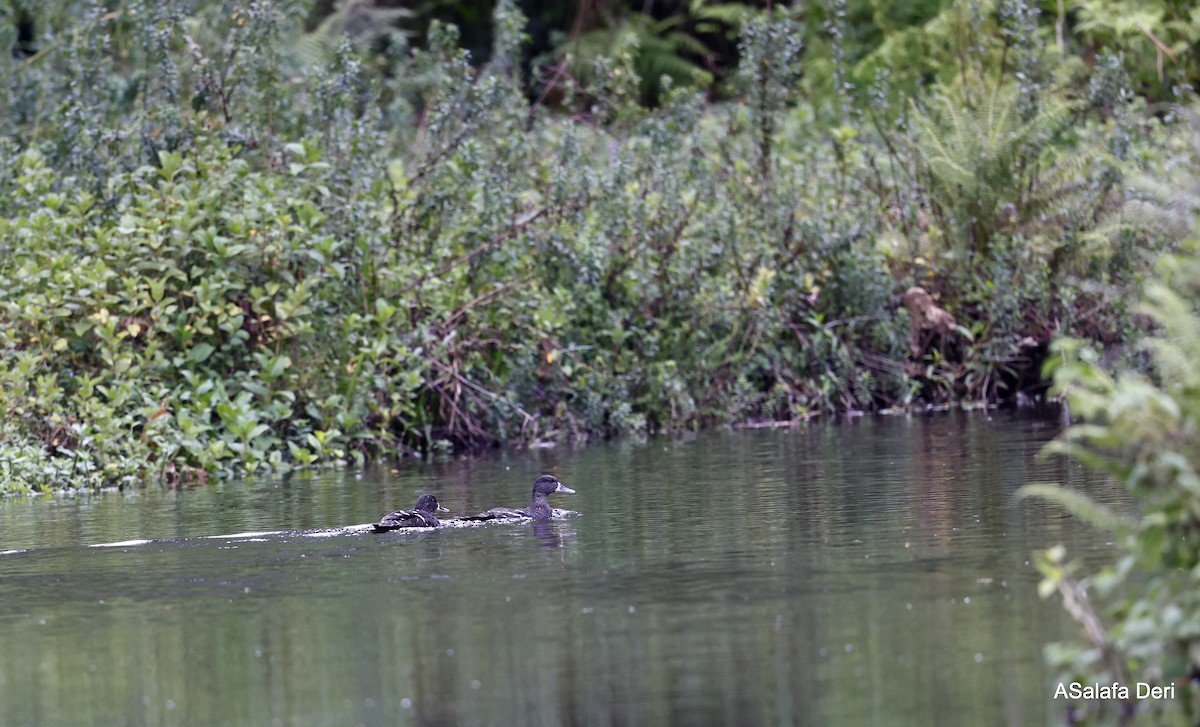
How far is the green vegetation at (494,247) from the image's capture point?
698 inches

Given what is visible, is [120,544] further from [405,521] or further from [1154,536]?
[1154,536]

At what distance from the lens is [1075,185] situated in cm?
2134

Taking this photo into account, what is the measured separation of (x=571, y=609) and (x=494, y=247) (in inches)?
468

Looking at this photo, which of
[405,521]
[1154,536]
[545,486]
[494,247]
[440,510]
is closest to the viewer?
[1154,536]

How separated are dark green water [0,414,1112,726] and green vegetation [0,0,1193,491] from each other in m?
3.90

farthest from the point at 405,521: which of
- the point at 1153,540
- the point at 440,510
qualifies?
the point at 1153,540

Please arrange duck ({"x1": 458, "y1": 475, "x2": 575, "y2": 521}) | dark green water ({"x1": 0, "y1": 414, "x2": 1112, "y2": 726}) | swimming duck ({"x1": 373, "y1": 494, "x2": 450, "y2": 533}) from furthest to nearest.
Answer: duck ({"x1": 458, "y1": 475, "x2": 575, "y2": 521}), swimming duck ({"x1": 373, "y1": 494, "x2": 450, "y2": 533}), dark green water ({"x1": 0, "y1": 414, "x2": 1112, "y2": 726})

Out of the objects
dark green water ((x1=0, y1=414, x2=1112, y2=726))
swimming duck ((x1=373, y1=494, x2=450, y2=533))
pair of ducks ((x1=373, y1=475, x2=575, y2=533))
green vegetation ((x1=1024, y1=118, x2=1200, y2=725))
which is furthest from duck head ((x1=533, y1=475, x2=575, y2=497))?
green vegetation ((x1=1024, y1=118, x2=1200, y2=725))

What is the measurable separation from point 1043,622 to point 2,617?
197 inches

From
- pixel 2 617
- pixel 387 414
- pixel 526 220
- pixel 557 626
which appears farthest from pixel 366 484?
pixel 557 626

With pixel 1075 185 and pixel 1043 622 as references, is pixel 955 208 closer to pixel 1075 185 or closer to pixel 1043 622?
pixel 1075 185

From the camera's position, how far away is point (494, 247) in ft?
65.2

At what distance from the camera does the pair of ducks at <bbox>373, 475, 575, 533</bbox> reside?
11.5 m

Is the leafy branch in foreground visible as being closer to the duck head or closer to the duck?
the duck
